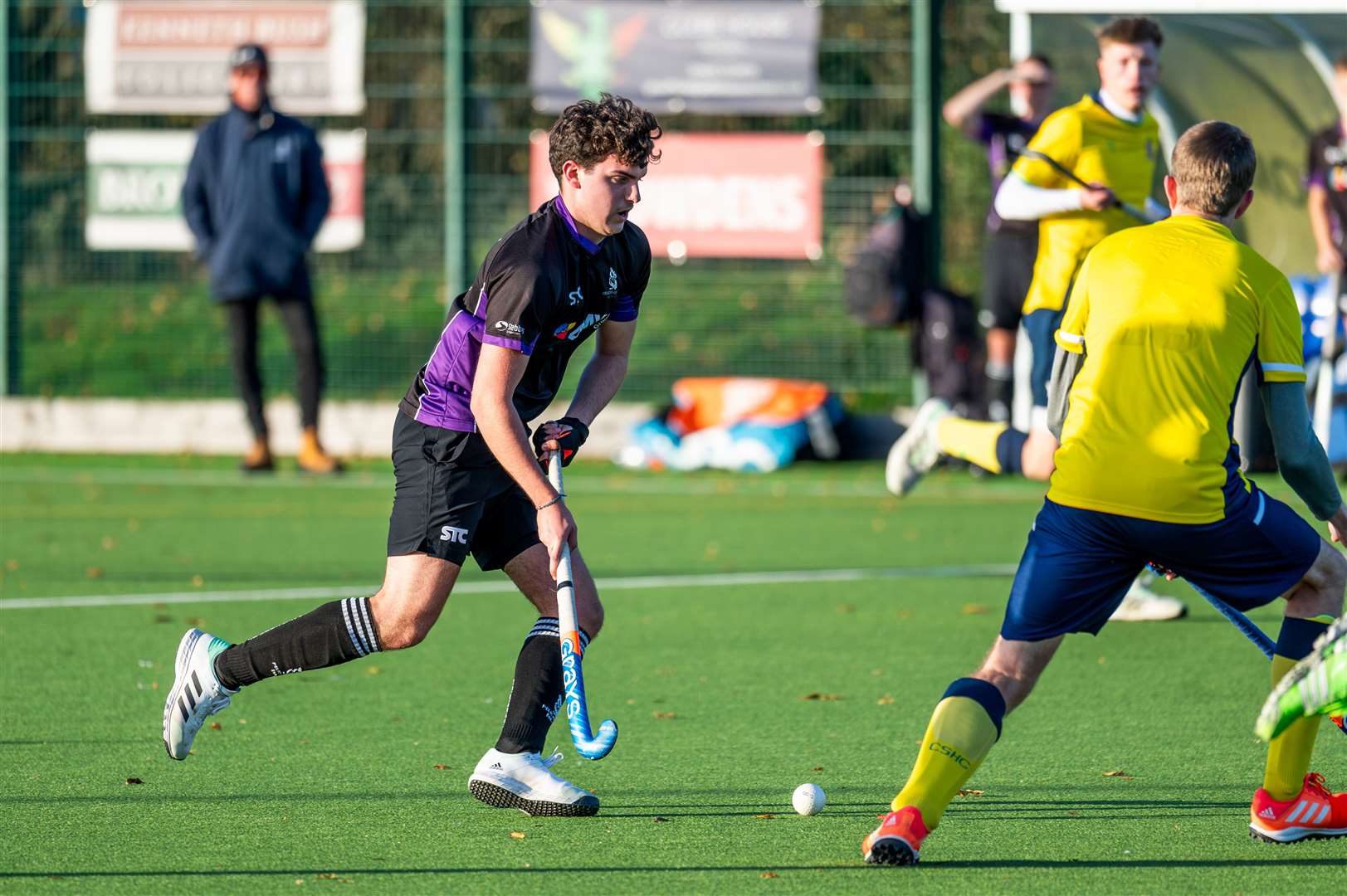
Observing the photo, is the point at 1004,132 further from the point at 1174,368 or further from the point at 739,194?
the point at 739,194

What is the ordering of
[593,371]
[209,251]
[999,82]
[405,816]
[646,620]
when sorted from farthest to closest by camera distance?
[209,251] < [999,82] < [646,620] < [593,371] < [405,816]

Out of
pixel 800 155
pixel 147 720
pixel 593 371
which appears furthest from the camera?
pixel 800 155

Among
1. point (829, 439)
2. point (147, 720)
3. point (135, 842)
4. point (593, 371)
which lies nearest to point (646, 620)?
point (147, 720)

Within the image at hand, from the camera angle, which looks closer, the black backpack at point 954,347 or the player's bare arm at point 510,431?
the player's bare arm at point 510,431

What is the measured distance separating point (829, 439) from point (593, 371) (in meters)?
9.11

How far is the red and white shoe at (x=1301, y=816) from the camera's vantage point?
479 centimetres

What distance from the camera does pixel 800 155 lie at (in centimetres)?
1464

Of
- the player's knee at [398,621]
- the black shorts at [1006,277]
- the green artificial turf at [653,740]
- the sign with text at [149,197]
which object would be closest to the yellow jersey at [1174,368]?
the green artificial turf at [653,740]

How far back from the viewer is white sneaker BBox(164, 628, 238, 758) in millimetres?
5430

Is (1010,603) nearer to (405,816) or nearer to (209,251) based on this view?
(405,816)

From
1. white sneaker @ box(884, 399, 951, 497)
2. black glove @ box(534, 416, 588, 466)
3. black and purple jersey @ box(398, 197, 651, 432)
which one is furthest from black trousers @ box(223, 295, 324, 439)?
black glove @ box(534, 416, 588, 466)

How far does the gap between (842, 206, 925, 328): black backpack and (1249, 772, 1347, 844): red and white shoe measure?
9.33 meters

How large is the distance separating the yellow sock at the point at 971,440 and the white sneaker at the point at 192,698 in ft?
11.2

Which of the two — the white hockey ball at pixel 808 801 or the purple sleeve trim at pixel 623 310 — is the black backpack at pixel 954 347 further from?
the white hockey ball at pixel 808 801
